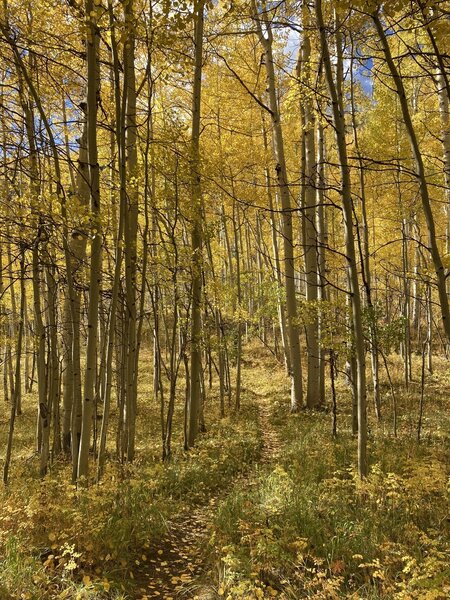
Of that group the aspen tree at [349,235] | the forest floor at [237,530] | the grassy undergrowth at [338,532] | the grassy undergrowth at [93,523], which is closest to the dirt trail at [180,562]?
the forest floor at [237,530]

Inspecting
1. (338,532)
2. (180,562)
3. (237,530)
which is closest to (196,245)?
(237,530)

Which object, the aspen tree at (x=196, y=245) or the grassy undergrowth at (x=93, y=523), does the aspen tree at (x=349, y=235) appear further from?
the aspen tree at (x=196, y=245)

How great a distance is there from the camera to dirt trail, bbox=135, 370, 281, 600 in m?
3.69

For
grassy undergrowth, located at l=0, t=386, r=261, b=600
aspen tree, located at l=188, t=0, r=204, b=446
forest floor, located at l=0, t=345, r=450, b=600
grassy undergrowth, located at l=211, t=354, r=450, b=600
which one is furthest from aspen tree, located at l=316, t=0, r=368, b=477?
aspen tree, located at l=188, t=0, r=204, b=446

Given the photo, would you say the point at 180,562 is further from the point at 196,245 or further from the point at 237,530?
the point at 196,245

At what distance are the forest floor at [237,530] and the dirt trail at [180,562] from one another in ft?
0.05

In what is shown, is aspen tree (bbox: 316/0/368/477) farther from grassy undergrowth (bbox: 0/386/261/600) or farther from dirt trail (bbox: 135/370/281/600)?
grassy undergrowth (bbox: 0/386/261/600)

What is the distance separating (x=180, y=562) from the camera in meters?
4.26

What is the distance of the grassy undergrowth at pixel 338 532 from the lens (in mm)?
3293

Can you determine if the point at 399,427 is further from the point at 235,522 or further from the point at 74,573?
the point at 74,573

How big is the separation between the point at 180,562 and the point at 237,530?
0.66 metres

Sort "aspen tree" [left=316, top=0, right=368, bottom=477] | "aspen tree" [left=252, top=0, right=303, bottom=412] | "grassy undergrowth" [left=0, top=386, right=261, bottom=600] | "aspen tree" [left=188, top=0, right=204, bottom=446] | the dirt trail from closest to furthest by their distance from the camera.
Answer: "grassy undergrowth" [left=0, top=386, right=261, bottom=600], the dirt trail, "aspen tree" [left=316, top=0, right=368, bottom=477], "aspen tree" [left=188, top=0, right=204, bottom=446], "aspen tree" [left=252, top=0, right=303, bottom=412]

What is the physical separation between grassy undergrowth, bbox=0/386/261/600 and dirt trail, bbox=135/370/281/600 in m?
0.12

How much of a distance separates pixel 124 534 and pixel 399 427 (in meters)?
6.82
